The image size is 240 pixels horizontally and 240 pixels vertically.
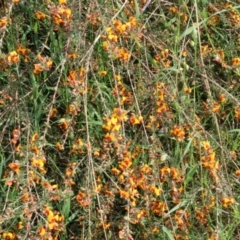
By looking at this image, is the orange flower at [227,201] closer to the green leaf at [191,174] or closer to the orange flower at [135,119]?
the green leaf at [191,174]

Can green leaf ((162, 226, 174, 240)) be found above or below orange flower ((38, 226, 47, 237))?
above

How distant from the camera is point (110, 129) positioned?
6.82 ft

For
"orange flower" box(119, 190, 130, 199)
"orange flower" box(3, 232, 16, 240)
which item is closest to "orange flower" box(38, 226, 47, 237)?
"orange flower" box(3, 232, 16, 240)

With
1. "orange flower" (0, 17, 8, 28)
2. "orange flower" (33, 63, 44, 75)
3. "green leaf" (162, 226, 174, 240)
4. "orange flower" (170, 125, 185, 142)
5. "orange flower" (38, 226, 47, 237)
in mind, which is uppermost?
"orange flower" (0, 17, 8, 28)

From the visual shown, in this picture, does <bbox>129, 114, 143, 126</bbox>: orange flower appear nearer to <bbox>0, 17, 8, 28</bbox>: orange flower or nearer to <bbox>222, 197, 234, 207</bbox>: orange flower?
<bbox>222, 197, 234, 207</bbox>: orange flower

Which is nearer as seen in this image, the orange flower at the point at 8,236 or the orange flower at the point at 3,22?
the orange flower at the point at 8,236

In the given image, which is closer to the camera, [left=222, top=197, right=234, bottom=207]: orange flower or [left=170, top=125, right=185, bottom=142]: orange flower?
[left=222, top=197, right=234, bottom=207]: orange flower

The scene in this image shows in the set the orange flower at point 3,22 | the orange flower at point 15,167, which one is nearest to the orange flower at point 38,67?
the orange flower at point 3,22

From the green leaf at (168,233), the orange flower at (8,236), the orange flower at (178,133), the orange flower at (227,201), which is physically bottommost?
the orange flower at (8,236)

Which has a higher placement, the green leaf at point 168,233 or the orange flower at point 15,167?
the green leaf at point 168,233

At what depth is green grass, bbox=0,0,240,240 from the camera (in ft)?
6.72

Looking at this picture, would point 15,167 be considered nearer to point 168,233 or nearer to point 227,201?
point 168,233

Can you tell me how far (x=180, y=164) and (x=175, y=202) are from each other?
0.15 m

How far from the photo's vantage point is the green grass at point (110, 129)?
2.05m
